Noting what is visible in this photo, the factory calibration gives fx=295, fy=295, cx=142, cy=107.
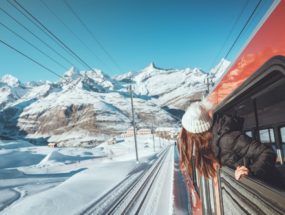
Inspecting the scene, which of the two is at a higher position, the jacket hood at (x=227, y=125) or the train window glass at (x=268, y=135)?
the jacket hood at (x=227, y=125)

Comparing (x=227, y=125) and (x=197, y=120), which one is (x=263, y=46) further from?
Result: (x=197, y=120)

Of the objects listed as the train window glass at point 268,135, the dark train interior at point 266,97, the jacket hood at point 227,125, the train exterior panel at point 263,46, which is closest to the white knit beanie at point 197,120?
the jacket hood at point 227,125

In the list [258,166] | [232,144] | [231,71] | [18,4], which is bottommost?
[258,166]

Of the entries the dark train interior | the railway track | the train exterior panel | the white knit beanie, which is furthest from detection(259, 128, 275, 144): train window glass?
the railway track

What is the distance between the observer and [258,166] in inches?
90.0

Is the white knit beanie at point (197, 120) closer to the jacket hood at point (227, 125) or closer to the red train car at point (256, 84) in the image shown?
the jacket hood at point (227, 125)

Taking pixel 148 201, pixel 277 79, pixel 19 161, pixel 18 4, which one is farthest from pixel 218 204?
pixel 19 161

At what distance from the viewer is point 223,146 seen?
9.10 feet

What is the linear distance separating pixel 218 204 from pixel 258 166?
154 cm

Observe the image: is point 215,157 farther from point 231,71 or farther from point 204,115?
point 231,71

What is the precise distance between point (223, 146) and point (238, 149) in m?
0.21

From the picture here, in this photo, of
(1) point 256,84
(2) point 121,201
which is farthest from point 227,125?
(2) point 121,201

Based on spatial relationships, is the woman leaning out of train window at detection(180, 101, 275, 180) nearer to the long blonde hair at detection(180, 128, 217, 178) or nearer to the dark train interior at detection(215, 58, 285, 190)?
the long blonde hair at detection(180, 128, 217, 178)

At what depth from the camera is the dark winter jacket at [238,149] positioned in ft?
7.48
